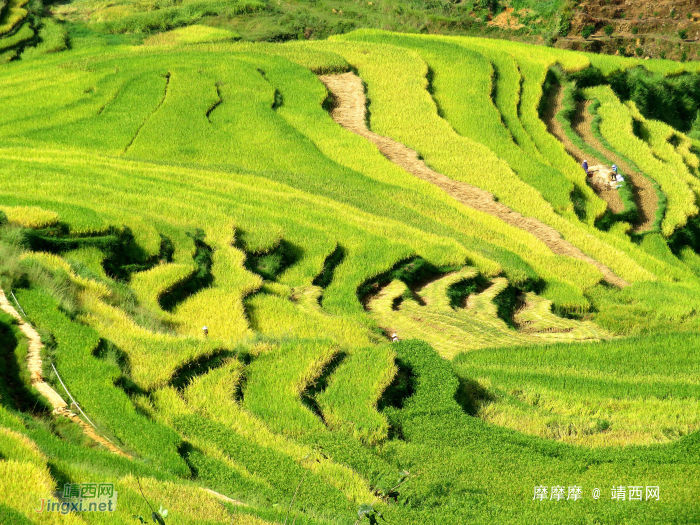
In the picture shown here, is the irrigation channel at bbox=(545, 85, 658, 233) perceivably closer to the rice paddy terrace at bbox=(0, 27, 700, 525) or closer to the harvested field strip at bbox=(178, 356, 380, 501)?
the rice paddy terrace at bbox=(0, 27, 700, 525)

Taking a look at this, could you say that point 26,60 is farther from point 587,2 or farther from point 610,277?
point 587,2

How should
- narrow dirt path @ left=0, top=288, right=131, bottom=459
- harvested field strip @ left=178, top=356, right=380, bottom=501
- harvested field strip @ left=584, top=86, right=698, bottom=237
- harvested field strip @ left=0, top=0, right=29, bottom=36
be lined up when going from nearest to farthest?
1. narrow dirt path @ left=0, top=288, right=131, bottom=459
2. harvested field strip @ left=178, top=356, right=380, bottom=501
3. harvested field strip @ left=584, top=86, right=698, bottom=237
4. harvested field strip @ left=0, top=0, right=29, bottom=36

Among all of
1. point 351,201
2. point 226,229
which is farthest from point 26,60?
point 226,229

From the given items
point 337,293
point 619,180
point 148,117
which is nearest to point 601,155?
point 619,180

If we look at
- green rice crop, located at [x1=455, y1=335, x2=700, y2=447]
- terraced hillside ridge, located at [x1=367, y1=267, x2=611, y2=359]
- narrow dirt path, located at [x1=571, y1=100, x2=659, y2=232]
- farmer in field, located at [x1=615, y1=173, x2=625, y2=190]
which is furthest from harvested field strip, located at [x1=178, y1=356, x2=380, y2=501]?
farmer in field, located at [x1=615, y1=173, x2=625, y2=190]

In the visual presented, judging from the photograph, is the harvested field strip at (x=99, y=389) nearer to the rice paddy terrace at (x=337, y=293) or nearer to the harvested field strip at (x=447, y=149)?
the rice paddy terrace at (x=337, y=293)

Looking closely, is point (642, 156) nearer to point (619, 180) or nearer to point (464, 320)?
point (619, 180)
